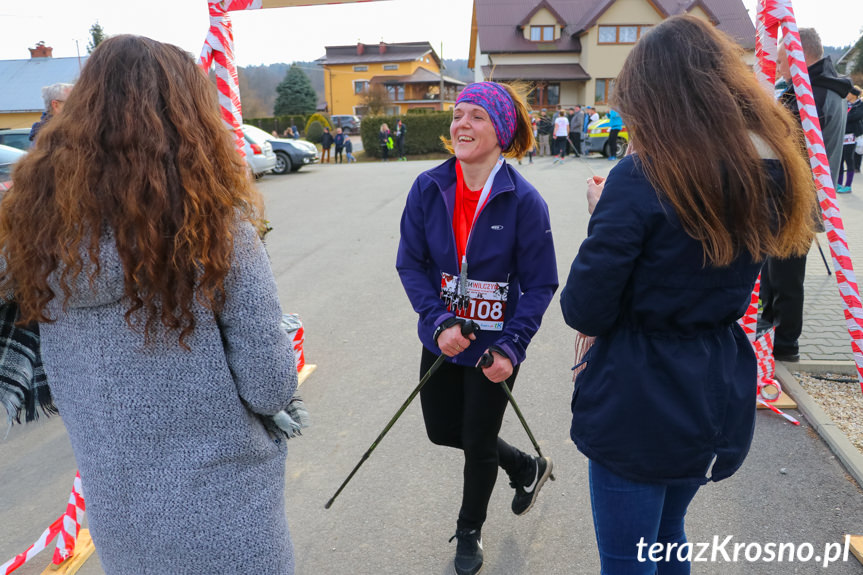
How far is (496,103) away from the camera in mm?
2457

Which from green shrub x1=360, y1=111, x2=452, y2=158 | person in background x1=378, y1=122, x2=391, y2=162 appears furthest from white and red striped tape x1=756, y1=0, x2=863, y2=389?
green shrub x1=360, y1=111, x2=452, y2=158

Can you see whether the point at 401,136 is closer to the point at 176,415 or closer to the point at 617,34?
the point at 617,34

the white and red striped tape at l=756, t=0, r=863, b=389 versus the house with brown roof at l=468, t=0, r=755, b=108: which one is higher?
the house with brown roof at l=468, t=0, r=755, b=108

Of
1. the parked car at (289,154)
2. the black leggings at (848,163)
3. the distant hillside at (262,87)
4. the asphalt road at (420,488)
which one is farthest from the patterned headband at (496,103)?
the distant hillside at (262,87)

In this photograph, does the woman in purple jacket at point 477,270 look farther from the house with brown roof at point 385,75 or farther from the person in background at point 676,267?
the house with brown roof at point 385,75

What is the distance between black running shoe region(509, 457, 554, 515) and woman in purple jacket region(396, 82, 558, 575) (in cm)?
32

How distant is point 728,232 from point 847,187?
1325 cm

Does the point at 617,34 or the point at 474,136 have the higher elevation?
the point at 617,34

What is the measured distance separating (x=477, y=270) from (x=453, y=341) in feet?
1.03

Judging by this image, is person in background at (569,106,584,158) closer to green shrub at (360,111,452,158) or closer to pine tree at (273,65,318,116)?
green shrub at (360,111,452,158)

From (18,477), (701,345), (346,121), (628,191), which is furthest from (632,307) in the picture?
(346,121)

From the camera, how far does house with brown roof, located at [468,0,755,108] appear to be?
39281 mm

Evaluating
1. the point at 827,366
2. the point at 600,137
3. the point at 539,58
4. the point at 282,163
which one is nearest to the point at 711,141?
the point at 827,366

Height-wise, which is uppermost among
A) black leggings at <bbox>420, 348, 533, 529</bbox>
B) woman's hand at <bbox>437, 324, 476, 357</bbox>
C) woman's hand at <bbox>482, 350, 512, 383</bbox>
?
woman's hand at <bbox>437, 324, 476, 357</bbox>
